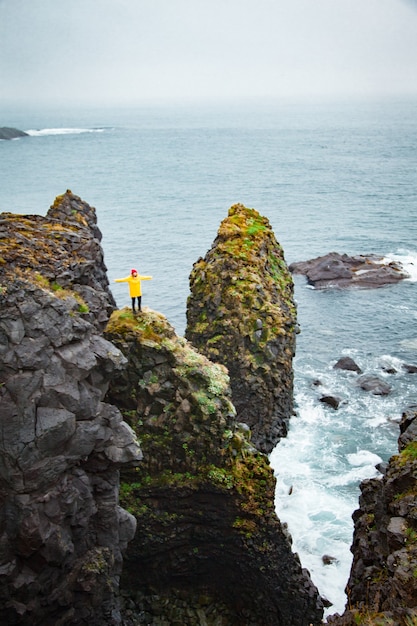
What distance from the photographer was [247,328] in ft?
139

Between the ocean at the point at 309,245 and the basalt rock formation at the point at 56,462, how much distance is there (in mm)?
15211

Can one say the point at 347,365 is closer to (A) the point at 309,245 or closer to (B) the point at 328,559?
(B) the point at 328,559

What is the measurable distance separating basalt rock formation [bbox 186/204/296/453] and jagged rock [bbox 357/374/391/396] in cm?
974

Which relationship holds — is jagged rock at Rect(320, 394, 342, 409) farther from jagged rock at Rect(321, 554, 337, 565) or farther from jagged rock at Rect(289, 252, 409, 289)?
jagged rock at Rect(289, 252, 409, 289)

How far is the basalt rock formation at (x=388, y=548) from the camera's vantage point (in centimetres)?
1970

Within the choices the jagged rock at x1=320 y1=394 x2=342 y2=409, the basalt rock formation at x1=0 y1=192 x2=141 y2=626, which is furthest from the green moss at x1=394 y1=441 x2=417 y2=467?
the jagged rock at x1=320 y1=394 x2=342 y2=409

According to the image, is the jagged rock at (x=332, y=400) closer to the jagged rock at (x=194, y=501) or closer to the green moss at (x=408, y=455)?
the jagged rock at (x=194, y=501)

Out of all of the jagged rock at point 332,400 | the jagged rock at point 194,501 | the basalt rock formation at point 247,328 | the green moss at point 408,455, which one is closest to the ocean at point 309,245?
the jagged rock at point 332,400

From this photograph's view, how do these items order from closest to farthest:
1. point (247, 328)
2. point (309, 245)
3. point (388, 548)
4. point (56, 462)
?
point (56, 462) < point (388, 548) < point (247, 328) < point (309, 245)

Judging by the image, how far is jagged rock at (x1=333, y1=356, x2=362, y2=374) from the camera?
2244 inches

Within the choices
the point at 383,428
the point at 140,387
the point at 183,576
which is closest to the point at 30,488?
the point at 140,387

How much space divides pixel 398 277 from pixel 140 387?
187ft

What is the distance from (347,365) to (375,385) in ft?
13.3

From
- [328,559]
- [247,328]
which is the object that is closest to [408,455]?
[328,559]
